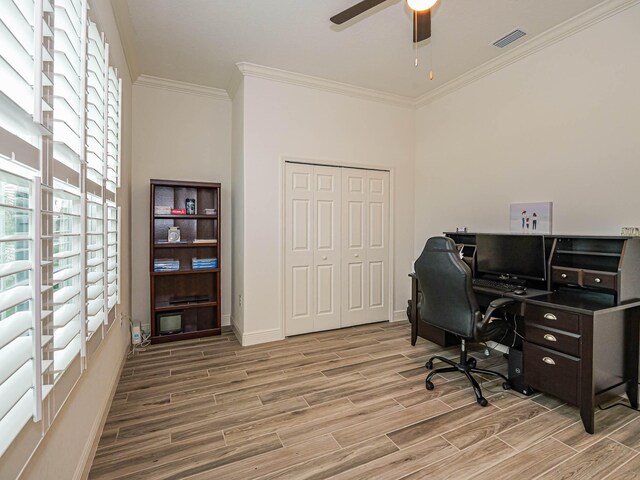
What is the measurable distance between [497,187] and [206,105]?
3676 millimetres

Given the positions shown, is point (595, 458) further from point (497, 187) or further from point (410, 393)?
point (497, 187)

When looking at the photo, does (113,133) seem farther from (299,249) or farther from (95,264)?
(299,249)

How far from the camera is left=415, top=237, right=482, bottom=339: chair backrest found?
2418 mm

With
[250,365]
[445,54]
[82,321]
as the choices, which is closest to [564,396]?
[250,365]

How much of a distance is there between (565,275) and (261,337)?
9.78 feet

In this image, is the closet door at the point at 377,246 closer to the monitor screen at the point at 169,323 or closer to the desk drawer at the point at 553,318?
the desk drawer at the point at 553,318

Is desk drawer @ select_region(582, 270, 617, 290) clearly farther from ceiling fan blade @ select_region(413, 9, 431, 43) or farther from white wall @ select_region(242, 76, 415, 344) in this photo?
white wall @ select_region(242, 76, 415, 344)

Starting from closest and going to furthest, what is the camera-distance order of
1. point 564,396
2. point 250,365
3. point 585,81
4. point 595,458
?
point 595,458
point 564,396
point 585,81
point 250,365

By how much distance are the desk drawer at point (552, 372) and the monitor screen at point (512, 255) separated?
68cm

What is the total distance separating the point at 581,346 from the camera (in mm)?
2105

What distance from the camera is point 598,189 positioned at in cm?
270

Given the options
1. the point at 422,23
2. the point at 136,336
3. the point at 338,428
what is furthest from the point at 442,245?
the point at 136,336

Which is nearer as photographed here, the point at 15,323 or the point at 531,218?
the point at 15,323

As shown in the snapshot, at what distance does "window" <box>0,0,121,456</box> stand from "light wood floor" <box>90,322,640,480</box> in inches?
30.3
